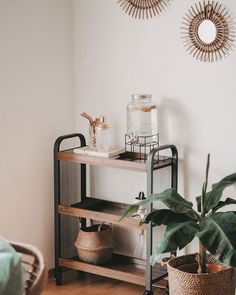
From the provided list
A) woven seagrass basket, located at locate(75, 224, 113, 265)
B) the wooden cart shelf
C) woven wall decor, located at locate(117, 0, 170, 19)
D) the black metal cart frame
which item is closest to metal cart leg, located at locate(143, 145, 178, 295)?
the black metal cart frame

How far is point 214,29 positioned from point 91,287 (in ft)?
5.48

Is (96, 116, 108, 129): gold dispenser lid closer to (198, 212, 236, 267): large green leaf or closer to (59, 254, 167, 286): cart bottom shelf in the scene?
(59, 254, 167, 286): cart bottom shelf

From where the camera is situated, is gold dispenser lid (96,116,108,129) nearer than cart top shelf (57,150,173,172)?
No

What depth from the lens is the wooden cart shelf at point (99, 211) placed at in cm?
388

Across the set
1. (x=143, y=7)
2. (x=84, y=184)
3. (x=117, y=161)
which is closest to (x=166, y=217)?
(x=117, y=161)

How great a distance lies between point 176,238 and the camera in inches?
129

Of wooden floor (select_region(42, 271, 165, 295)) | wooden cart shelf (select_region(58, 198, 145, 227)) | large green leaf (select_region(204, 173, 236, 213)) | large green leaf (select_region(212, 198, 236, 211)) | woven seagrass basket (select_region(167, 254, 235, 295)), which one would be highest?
large green leaf (select_region(204, 173, 236, 213))

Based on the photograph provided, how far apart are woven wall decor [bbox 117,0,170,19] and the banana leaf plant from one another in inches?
37.5

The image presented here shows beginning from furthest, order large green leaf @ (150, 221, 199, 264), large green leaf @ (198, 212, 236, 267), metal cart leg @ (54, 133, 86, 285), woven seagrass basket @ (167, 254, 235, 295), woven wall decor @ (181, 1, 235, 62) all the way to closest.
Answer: metal cart leg @ (54, 133, 86, 285) → woven wall decor @ (181, 1, 235, 62) → woven seagrass basket @ (167, 254, 235, 295) → large green leaf @ (150, 221, 199, 264) → large green leaf @ (198, 212, 236, 267)

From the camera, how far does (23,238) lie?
4145mm

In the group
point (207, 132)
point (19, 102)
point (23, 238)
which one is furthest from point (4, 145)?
point (207, 132)

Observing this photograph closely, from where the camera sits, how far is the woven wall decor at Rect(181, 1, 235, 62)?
12.1ft

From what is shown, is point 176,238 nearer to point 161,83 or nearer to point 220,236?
point 220,236

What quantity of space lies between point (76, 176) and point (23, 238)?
53 centimetres
